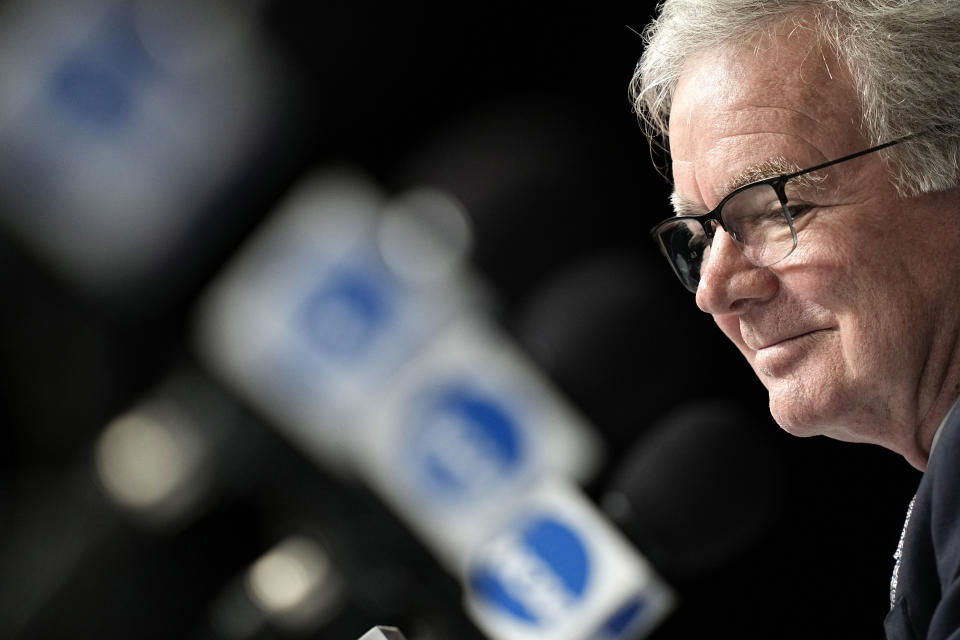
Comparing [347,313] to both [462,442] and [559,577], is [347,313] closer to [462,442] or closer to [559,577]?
[462,442]

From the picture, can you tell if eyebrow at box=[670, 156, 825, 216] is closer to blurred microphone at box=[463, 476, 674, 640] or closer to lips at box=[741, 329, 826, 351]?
lips at box=[741, 329, 826, 351]

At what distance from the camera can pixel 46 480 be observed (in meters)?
1.59

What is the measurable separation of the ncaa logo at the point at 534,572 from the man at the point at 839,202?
1.32 feet

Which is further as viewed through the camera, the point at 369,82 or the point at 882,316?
the point at 369,82

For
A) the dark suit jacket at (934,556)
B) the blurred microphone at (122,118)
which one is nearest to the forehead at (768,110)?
the dark suit jacket at (934,556)

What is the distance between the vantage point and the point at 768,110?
974 mm

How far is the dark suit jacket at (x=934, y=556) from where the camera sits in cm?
64

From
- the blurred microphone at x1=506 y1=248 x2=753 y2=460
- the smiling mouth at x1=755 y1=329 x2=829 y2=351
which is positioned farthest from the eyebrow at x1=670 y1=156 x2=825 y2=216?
Answer: the blurred microphone at x1=506 y1=248 x2=753 y2=460

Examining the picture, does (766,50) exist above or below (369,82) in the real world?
below

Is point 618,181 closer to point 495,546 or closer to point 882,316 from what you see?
point 495,546

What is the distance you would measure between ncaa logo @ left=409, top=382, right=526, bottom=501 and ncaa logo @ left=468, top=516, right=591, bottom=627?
0.08 m

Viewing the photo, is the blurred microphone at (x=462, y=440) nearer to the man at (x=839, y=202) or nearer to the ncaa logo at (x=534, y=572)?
the ncaa logo at (x=534, y=572)

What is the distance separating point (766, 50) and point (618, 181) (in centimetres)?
75

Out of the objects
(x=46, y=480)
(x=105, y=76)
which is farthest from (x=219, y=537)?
(x=105, y=76)
